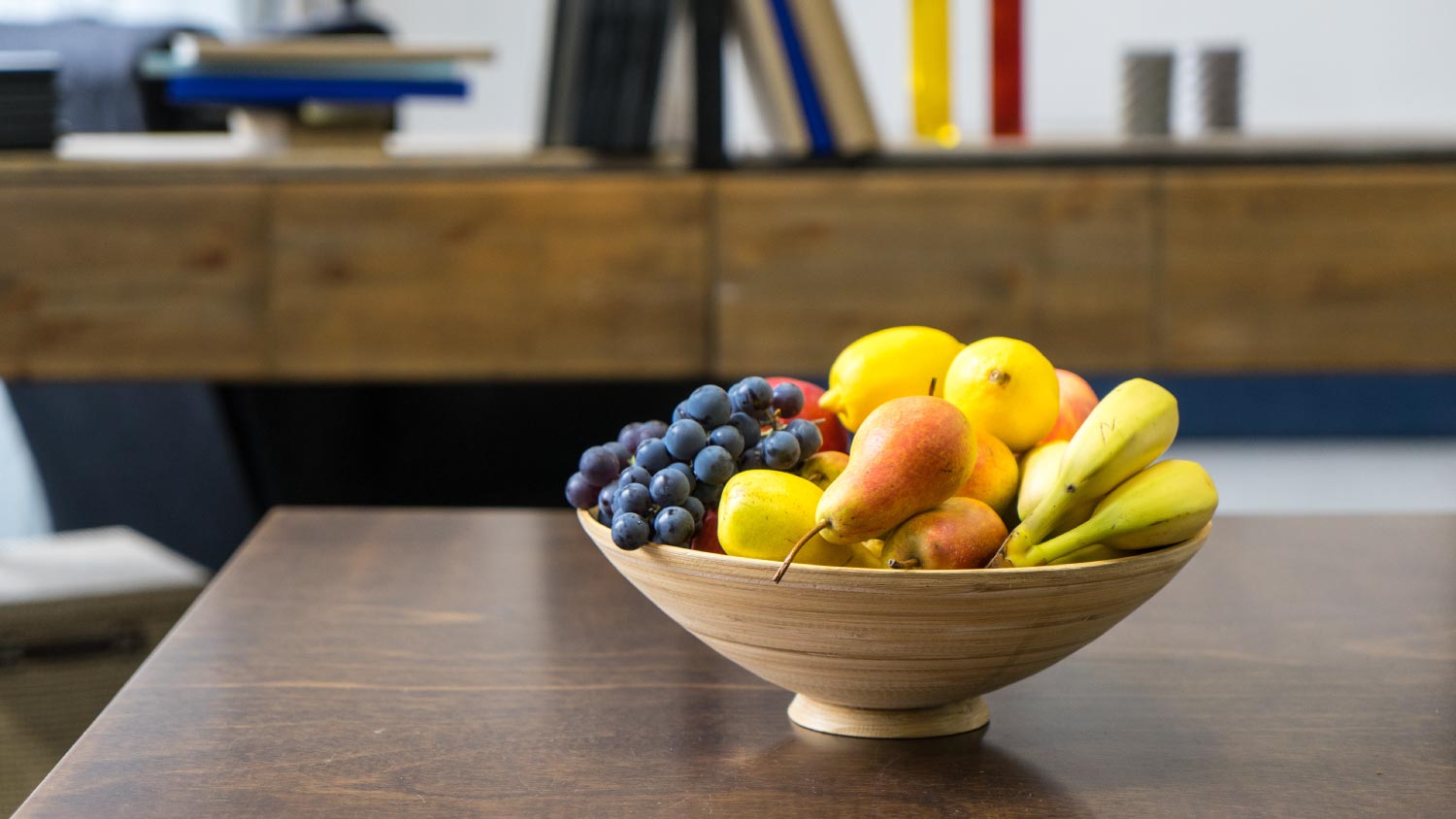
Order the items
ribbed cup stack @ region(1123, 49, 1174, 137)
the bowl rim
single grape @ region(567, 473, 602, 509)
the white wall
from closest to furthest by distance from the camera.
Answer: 1. the bowl rim
2. single grape @ region(567, 473, 602, 509)
3. ribbed cup stack @ region(1123, 49, 1174, 137)
4. the white wall

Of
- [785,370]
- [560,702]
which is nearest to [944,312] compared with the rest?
[785,370]

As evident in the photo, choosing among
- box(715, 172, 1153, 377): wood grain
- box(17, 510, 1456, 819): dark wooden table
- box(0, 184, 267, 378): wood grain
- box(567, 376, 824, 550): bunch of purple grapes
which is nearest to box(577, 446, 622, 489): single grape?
box(567, 376, 824, 550): bunch of purple grapes

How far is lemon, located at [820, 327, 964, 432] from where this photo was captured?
0.66 metres

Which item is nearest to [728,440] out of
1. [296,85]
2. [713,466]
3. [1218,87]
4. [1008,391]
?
[713,466]

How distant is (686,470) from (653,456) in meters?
0.02

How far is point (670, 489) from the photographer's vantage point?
57 centimetres

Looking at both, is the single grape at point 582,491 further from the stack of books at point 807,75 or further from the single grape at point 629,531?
the stack of books at point 807,75

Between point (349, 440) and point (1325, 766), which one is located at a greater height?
point (1325, 766)

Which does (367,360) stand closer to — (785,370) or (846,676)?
(785,370)

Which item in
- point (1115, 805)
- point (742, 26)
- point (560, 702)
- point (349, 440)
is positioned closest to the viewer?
point (1115, 805)

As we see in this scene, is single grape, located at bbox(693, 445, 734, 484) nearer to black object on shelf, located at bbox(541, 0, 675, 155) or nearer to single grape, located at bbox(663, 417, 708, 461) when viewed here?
single grape, located at bbox(663, 417, 708, 461)

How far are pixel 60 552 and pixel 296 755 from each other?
1.20m

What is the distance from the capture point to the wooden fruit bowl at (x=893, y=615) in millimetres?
526

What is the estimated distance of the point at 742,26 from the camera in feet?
6.54
